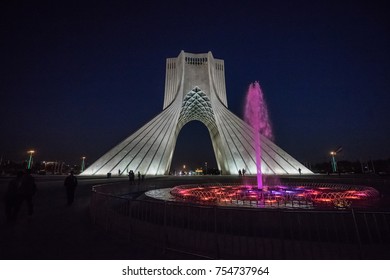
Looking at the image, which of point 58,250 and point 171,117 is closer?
point 58,250

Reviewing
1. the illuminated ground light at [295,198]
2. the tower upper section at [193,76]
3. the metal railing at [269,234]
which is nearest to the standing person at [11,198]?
the metal railing at [269,234]

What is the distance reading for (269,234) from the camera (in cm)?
341

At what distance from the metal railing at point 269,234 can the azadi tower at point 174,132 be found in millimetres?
15669

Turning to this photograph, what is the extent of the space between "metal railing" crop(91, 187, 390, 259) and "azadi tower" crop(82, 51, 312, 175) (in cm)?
1567

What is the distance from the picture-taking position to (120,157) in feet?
62.4

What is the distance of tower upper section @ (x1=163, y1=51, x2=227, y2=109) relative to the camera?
28344mm

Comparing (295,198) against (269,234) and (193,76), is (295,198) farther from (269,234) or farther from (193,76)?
(193,76)

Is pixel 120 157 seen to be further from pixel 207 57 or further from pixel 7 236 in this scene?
pixel 207 57

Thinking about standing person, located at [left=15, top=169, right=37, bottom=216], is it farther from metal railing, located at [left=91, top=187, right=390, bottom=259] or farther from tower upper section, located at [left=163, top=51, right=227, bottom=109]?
tower upper section, located at [left=163, top=51, right=227, bottom=109]

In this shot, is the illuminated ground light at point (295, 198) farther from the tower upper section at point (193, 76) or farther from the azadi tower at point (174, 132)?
the tower upper section at point (193, 76)

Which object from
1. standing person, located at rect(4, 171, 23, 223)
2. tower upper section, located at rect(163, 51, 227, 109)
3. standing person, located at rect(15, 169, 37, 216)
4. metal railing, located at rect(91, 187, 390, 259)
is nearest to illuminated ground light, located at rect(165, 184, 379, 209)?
metal railing, located at rect(91, 187, 390, 259)

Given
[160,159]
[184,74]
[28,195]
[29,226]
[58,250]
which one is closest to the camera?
[58,250]
